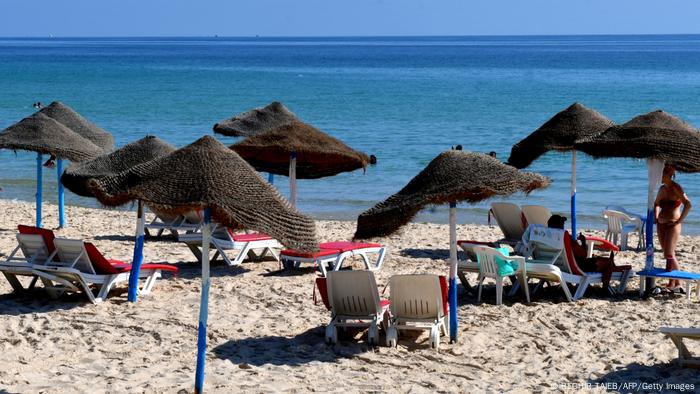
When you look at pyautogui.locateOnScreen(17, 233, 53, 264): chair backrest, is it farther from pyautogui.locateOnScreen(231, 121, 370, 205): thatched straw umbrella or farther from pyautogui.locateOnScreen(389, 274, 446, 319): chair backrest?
pyautogui.locateOnScreen(389, 274, 446, 319): chair backrest

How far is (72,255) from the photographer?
9.88 meters

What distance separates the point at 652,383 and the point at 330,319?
314 centimetres

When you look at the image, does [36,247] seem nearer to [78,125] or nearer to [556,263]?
[556,263]

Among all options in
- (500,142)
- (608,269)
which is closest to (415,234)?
(608,269)

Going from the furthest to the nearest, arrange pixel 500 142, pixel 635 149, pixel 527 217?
pixel 500 142 < pixel 527 217 < pixel 635 149

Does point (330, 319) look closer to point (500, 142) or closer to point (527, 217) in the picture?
point (527, 217)

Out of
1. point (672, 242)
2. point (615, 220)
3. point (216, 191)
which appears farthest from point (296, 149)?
point (216, 191)

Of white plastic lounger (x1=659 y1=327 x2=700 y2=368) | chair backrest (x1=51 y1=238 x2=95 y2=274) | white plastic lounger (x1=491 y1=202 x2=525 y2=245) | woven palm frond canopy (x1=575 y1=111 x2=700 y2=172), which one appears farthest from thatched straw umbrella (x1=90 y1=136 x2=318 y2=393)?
white plastic lounger (x1=491 y1=202 x2=525 y2=245)

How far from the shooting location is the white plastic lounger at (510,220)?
13.1m

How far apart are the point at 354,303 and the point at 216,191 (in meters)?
2.21

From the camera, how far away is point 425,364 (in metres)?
8.12

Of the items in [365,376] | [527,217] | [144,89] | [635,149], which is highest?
[144,89]

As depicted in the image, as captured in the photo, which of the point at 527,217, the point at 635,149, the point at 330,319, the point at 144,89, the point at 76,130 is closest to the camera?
the point at 330,319

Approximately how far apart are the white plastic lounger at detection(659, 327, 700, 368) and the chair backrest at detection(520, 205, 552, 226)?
4897 millimetres
